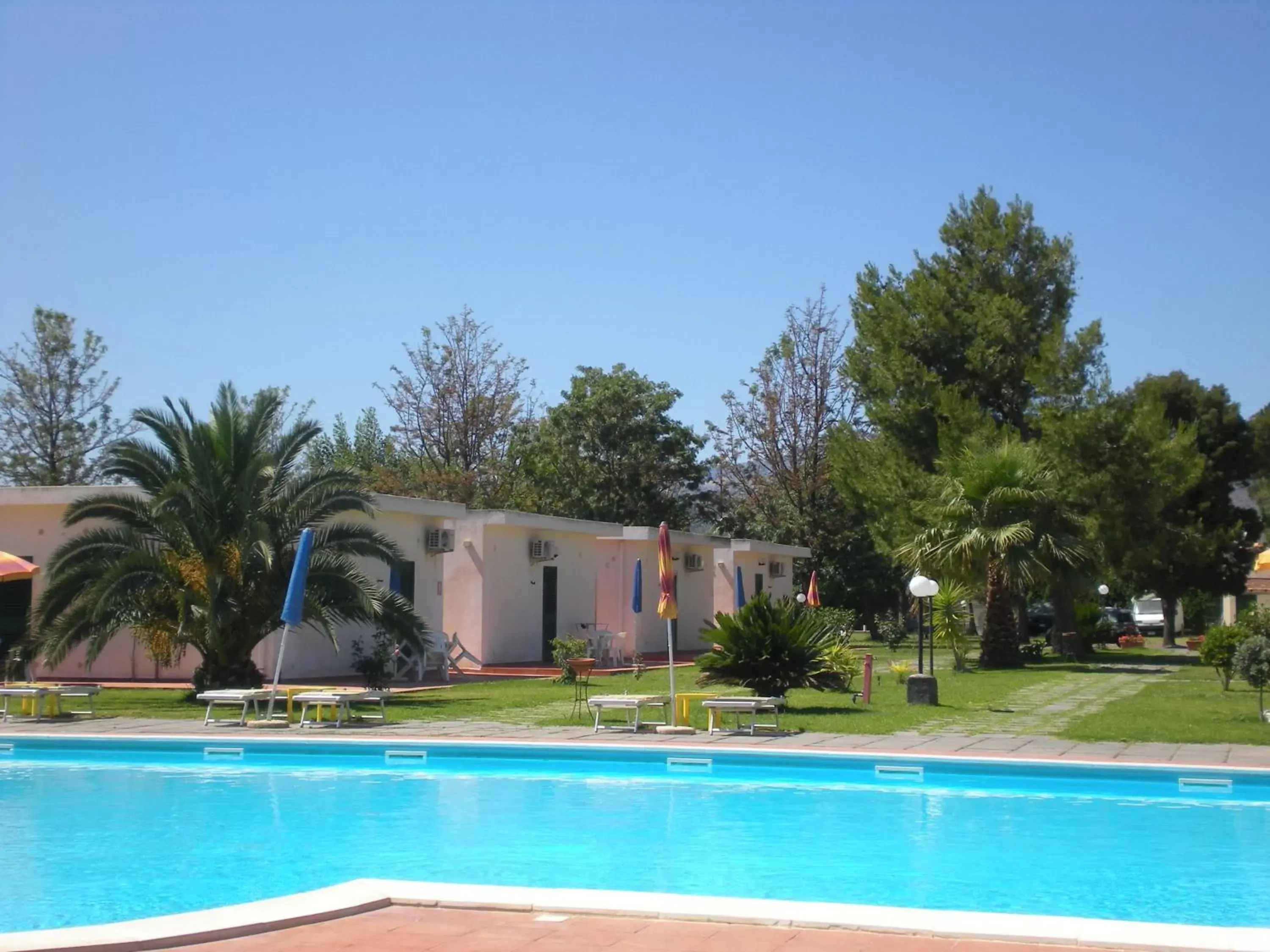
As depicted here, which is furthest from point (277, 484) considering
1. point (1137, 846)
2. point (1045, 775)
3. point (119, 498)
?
point (1137, 846)

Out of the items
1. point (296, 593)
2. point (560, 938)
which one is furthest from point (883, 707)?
point (560, 938)

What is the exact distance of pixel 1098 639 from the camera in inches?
1551

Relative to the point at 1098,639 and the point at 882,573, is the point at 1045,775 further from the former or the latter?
the point at 882,573

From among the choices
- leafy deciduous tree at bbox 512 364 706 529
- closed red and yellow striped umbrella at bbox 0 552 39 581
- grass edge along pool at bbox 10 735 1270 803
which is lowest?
grass edge along pool at bbox 10 735 1270 803

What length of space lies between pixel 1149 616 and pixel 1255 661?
147 feet

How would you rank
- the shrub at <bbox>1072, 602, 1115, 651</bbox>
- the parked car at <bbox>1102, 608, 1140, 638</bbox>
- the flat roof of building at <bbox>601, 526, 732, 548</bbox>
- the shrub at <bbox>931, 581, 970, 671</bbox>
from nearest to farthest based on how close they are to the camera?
1. the shrub at <bbox>931, 581, 970, 671</bbox>
2. the flat roof of building at <bbox>601, 526, 732, 548</bbox>
3. the shrub at <bbox>1072, 602, 1115, 651</bbox>
4. the parked car at <bbox>1102, 608, 1140, 638</bbox>

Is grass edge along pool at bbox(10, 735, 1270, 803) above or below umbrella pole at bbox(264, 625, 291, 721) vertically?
below

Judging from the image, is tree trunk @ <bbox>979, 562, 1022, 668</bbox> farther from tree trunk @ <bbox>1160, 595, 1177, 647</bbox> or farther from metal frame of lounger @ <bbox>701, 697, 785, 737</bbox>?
tree trunk @ <bbox>1160, 595, 1177, 647</bbox>

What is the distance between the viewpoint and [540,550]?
93.1 feet

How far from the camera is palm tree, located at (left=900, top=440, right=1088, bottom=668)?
2808cm

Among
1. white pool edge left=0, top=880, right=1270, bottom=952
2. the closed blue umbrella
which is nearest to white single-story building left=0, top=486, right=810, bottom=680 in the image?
the closed blue umbrella

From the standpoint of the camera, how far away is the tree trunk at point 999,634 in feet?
96.3

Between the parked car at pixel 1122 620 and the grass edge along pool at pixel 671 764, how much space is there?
1351 inches

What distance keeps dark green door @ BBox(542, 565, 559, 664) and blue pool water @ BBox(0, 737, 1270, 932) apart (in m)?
15.2
